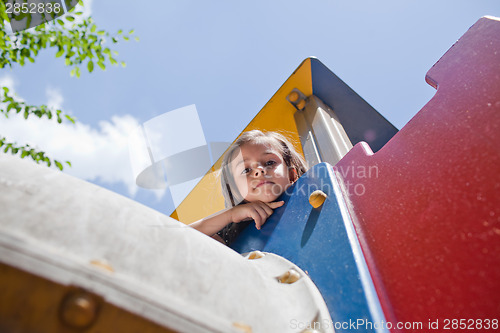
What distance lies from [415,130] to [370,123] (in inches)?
48.8

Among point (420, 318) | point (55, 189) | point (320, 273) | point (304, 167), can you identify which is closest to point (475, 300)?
point (420, 318)

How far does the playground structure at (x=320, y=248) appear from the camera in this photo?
6.8 inches

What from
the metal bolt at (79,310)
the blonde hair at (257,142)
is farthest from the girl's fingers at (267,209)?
the metal bolt at (79,310)

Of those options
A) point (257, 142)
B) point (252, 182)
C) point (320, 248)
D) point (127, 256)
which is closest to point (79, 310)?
point (127, 256)

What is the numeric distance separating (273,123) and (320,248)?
1.20 meters

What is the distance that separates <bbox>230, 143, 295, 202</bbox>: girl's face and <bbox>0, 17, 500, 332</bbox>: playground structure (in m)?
0.17

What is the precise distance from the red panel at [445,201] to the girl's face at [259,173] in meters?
0.38

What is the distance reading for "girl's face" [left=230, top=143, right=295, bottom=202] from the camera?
0.94 metres

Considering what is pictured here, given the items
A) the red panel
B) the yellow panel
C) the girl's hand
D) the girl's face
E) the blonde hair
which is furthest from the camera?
the yellow panel

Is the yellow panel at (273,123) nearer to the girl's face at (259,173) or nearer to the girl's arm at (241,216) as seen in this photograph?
the girl's face at (259,173)

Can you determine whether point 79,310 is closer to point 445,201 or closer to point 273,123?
point 445,201

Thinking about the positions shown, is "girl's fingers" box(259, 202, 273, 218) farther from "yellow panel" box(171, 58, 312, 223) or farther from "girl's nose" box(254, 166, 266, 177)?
"yellow panel" box(171, 58, 312, 223)

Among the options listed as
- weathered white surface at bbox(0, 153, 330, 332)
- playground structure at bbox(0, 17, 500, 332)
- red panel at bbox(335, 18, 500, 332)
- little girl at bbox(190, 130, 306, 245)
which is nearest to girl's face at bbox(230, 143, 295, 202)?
little girl at bbox(190, 130, 306, 245)

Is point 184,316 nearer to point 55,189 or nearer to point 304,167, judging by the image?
point 55,189
